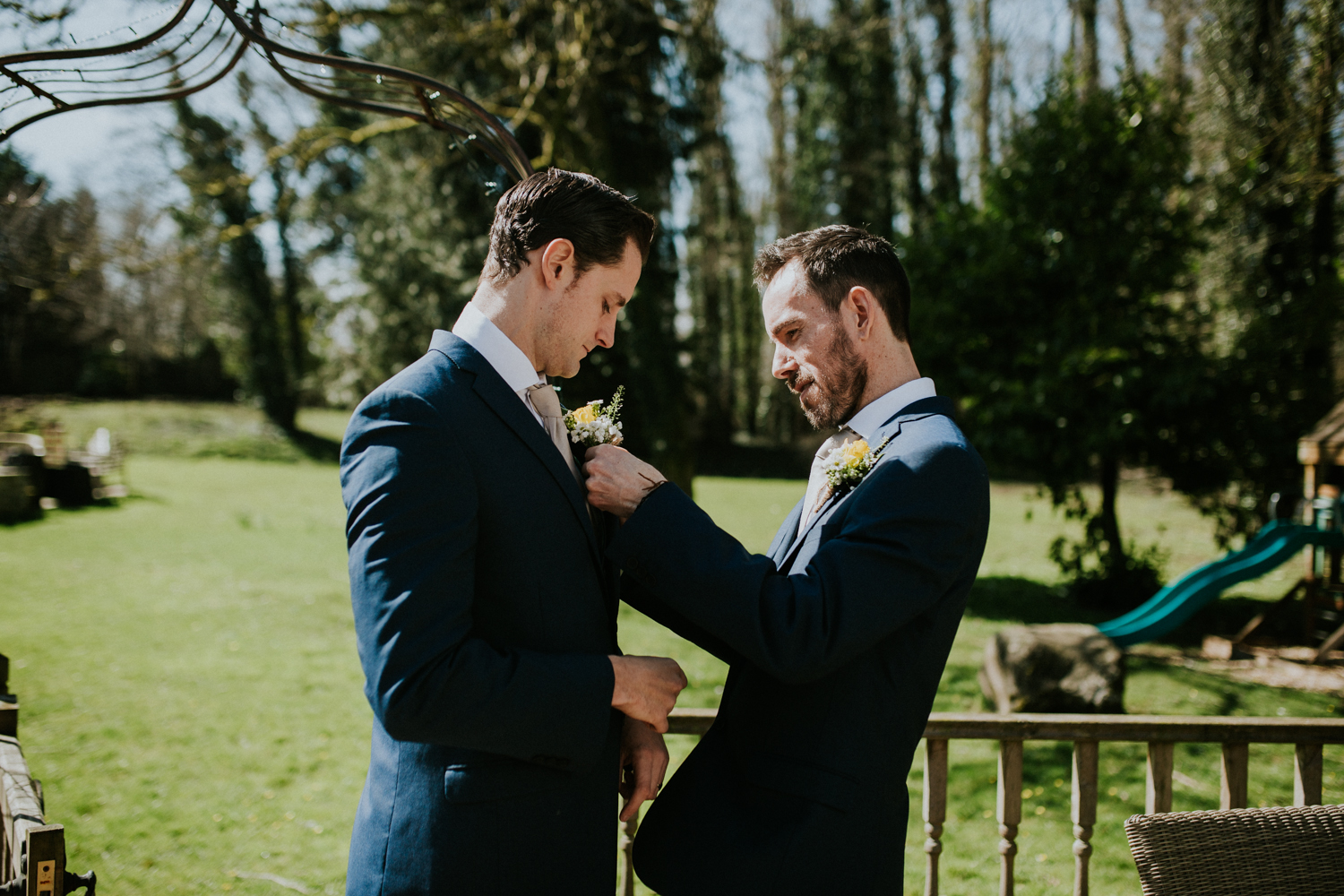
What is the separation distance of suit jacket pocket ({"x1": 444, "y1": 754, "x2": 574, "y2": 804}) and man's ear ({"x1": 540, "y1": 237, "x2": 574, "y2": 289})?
964 millimetres

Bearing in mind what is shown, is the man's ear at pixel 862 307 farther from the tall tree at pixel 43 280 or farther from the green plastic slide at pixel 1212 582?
the green plastic slide at pixel 1212 582

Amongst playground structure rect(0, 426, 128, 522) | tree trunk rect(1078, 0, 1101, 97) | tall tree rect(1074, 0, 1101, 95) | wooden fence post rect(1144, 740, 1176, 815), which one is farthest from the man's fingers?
tall tree rect(1074, 0, 1101, 95)

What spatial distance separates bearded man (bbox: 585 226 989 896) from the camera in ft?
5.62

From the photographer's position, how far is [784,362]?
2193mm

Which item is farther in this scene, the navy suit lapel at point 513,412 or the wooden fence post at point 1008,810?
the wooden fence post at point 1008,810

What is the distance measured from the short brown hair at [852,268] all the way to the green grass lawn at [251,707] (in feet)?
4.06

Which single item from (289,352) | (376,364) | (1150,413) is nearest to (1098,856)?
(1150,413)

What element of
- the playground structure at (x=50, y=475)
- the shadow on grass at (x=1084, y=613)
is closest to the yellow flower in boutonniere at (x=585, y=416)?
the shadow on grass at (x=1084, y=613)

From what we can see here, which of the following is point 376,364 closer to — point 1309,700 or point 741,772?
point 1309,700

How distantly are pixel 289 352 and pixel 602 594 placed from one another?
34.0 meters

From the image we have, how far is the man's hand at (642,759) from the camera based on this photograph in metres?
2.01

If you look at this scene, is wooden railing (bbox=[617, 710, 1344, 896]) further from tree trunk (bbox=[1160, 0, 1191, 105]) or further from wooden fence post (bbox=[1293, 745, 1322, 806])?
tree trunk (bbox=[1160, 0, 1191, 105])

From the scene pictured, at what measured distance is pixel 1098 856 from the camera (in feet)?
16.3

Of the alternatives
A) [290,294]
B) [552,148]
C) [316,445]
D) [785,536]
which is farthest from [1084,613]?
[290,294]
